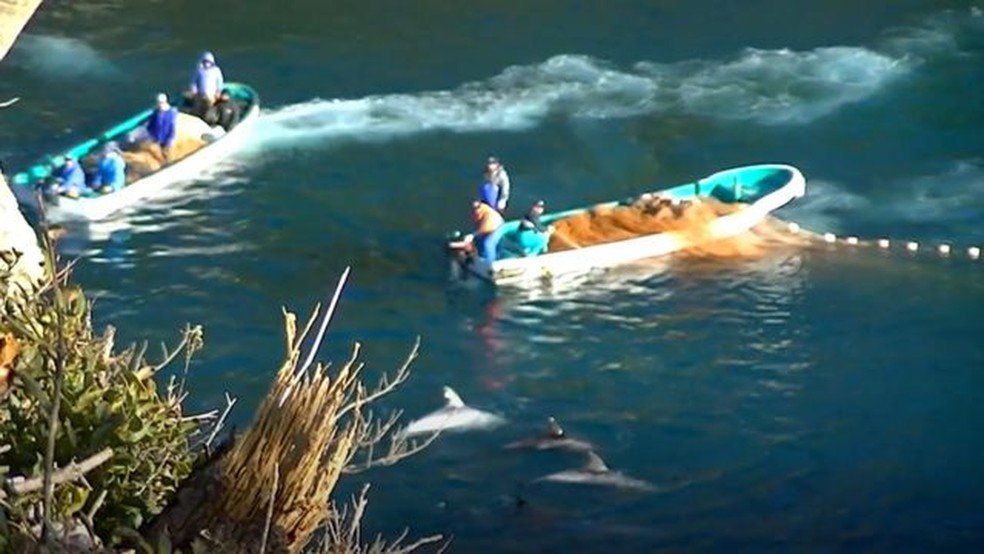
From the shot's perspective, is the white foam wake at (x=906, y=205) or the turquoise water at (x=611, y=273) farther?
the white foam wake at (x=906, y=205)

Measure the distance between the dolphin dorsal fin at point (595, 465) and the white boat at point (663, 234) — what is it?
4743mm

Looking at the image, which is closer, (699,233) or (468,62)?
(699,233)

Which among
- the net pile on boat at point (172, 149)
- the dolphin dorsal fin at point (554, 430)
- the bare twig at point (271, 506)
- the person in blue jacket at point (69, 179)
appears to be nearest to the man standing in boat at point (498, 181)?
the dolphin dorsal fin at point (554, 430)

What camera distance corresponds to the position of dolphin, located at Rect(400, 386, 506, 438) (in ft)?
58.1

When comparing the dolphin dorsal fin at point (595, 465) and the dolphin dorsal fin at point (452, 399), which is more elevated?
the dolphin dorsal fin at point (452, 399)

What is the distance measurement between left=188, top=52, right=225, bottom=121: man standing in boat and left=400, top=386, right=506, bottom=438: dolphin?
379 inches

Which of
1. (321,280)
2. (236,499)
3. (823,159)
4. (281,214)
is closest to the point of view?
(236,499)

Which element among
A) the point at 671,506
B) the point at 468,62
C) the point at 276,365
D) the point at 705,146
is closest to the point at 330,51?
the point at 468,62

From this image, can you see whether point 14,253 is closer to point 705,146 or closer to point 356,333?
point 356,333

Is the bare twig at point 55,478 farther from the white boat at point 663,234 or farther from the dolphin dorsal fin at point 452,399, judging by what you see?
the white boat at point 663,234

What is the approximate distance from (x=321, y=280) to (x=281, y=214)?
228cm

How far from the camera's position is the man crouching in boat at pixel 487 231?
2172cm

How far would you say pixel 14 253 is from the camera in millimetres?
8453

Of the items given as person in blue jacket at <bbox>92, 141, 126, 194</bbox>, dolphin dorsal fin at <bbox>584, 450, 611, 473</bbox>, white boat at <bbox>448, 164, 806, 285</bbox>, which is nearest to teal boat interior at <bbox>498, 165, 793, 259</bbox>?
white boat at <bbox>448, 164, 806, 285</bbox>
